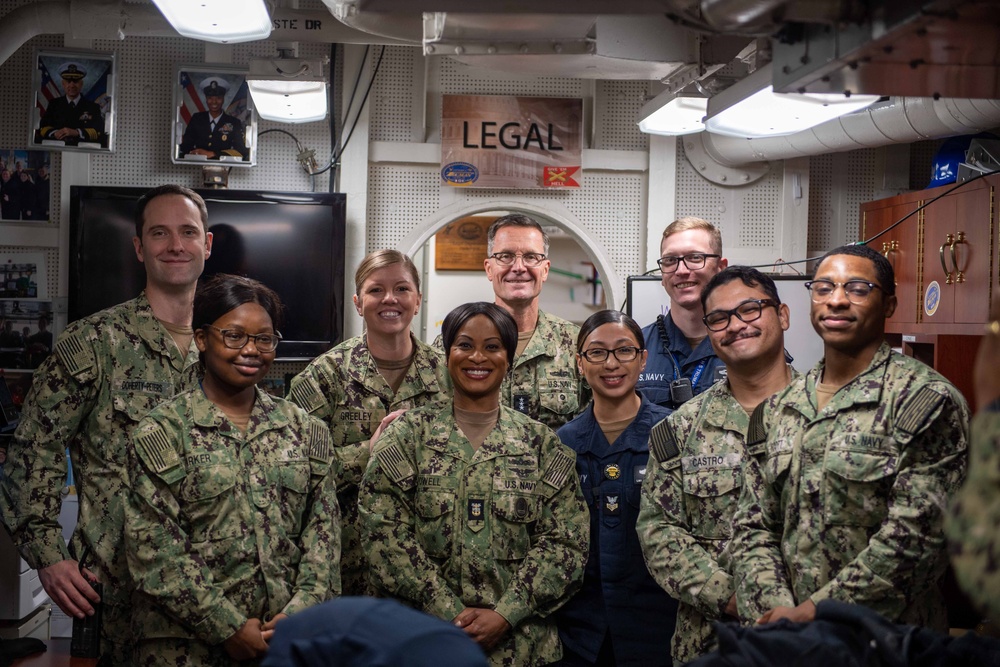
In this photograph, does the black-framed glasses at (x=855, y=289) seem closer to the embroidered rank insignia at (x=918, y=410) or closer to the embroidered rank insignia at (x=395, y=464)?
the embroidered rank insignia at (x=918, y=410)

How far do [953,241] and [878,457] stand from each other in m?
2.83

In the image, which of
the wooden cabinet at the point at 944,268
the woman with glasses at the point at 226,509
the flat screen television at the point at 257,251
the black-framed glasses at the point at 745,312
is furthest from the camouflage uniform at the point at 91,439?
the wooden cabinet at the point at 944,268

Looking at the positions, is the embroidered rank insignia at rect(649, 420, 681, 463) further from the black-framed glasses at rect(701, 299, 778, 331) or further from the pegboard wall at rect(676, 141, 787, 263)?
the pegboard wall at rect(676, 141, 787, 263)

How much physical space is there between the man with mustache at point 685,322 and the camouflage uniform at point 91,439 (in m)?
1.80

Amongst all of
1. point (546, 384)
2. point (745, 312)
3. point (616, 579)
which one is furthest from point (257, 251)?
point (745, 312)

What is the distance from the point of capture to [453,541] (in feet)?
9.37

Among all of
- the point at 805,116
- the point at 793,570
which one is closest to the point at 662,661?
the point at 793,570

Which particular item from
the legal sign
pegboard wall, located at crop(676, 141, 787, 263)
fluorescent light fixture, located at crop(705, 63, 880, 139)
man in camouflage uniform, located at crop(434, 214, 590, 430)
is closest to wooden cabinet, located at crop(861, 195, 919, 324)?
pegboard wall, located at crop(676, 141, 787, 263)

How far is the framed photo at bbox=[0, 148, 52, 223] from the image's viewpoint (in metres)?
5.54

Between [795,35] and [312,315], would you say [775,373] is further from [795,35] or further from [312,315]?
[312,315]

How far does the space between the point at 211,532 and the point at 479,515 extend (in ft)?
2.58

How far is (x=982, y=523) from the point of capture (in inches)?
46.1

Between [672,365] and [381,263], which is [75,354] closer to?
[381,263]

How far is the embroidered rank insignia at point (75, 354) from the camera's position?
9.88ft
